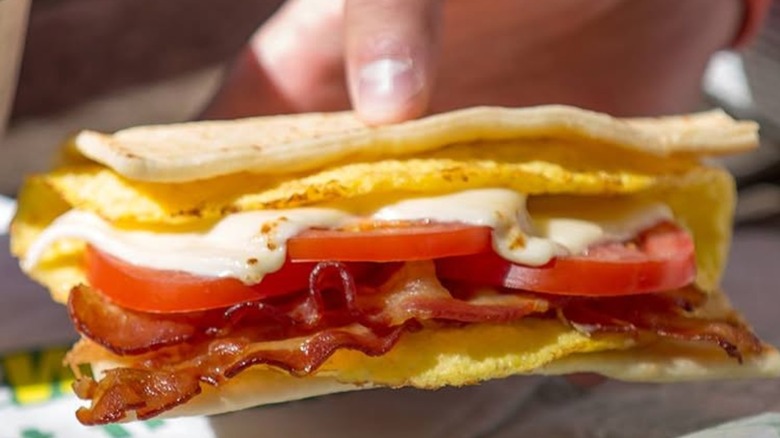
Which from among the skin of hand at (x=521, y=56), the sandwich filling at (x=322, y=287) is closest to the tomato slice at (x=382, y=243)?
the sandwich filling at (x=322, y=287)

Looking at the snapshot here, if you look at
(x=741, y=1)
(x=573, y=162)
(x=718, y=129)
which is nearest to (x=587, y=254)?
(x=573, y=162)

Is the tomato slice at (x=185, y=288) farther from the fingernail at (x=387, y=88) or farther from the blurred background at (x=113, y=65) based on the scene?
the blurred background at (x=113, y=65)

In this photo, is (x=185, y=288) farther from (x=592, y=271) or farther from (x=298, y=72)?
(x=298, y=72)

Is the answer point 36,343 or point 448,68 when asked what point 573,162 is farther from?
point 448,68

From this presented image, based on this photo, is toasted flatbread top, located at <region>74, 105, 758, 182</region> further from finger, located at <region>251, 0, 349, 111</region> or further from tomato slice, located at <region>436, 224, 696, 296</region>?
finger, located at <region>251, 0, 349, 111</region>

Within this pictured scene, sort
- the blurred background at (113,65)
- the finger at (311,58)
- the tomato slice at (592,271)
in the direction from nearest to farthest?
the tomato slice at (592,271) < the finger at (311,58) < the blurred background at (113,65)

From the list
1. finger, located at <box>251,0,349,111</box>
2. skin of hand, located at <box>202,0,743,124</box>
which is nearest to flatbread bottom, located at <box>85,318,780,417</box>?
skin of hand, located at <box>202,0,743,124</box>
